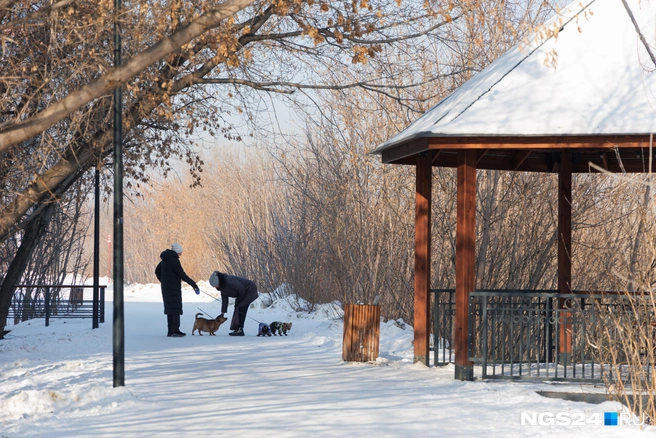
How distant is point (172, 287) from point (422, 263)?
24.4 ft

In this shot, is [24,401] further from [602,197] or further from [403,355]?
[602,197]

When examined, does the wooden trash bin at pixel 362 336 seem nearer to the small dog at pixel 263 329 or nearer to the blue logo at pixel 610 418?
the blue logo at pixel 610 418

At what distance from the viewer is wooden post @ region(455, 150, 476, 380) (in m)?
11.3

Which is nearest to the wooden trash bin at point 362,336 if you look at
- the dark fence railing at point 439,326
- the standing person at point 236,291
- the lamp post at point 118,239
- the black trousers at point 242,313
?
the dark fence railing at point 439,326

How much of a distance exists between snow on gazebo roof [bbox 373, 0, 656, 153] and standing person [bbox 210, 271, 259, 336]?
21.7 ft

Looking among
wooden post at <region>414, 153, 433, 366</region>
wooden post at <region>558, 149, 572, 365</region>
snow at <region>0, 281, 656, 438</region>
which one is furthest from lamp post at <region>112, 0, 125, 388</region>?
wooden post at <region>558, 149, 572, 365</region>

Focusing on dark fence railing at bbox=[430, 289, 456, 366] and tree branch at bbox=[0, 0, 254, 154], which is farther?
dark fence railing at bbox=[430, 289, 456, 366]

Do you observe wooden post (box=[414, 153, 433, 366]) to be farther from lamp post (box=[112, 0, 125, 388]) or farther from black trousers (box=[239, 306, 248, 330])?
black trousers (box=[239, 306, 248, 330])

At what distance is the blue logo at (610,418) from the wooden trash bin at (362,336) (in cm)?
474

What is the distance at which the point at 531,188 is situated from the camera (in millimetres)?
→ 17391

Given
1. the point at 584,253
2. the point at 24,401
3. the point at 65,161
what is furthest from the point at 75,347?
the point at 584,253

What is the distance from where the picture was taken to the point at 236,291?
1866 cm

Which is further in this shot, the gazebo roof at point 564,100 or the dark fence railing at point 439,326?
the dark fence railing at point 439,326

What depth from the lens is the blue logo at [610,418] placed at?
8516mm
